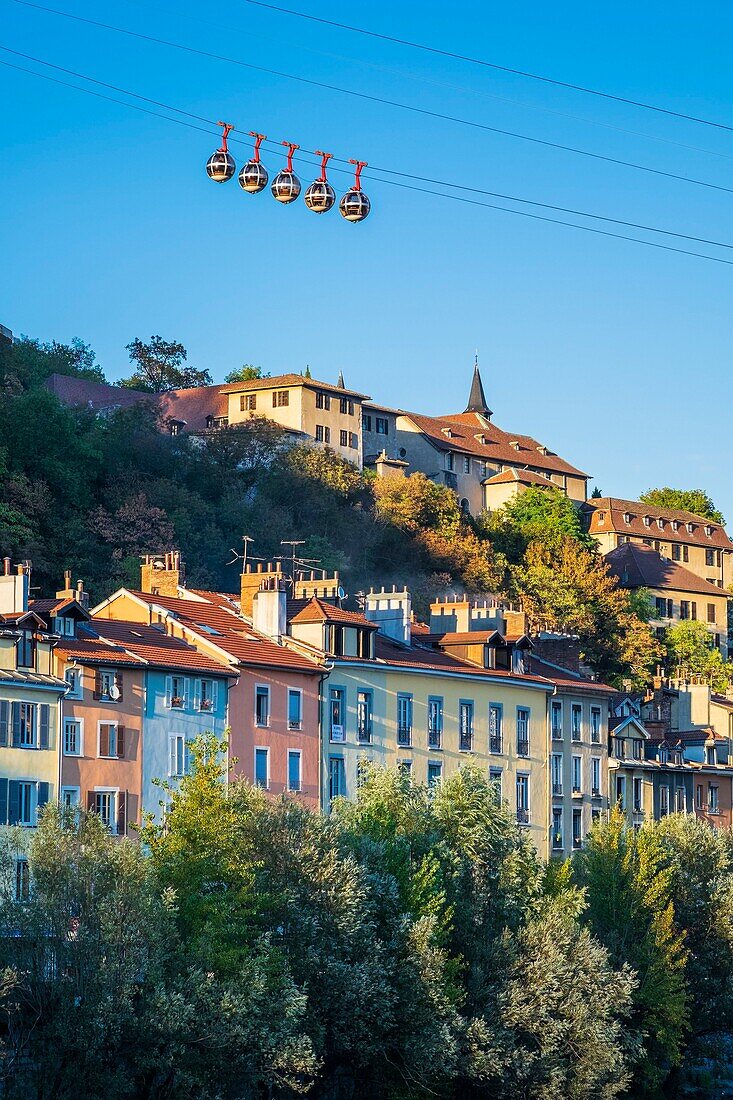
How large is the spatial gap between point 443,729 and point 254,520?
39.2 meters

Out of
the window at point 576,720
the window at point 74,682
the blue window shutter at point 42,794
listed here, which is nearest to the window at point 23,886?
the blue window shutter at point 42,794

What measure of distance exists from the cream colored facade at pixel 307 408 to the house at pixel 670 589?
2113 centimetres

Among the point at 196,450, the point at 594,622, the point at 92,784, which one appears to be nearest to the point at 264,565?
the point at 196,450

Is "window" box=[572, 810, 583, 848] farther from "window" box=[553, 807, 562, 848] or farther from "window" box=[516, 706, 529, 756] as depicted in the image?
"window" box=[516, 706, 529, 756]

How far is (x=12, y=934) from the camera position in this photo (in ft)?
160

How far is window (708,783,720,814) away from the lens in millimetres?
93688

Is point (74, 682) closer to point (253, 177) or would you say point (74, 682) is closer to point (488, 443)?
point (253, 177)

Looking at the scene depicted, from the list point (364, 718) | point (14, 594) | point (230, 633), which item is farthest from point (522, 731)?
point (14, 594)

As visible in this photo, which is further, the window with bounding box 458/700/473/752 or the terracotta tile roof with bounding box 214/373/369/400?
the terracotta tile roof with bounding box 214/373/369/400

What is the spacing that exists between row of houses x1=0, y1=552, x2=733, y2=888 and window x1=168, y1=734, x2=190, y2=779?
69 millimetres

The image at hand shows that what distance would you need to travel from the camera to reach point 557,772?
8369cm

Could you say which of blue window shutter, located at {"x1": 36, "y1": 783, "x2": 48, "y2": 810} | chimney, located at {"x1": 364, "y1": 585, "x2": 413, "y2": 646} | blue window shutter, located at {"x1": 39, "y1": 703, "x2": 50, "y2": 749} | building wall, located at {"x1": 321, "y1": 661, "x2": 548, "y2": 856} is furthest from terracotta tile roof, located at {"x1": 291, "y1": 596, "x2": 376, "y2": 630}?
blue window shutter, located at {"x1": 36, "y1": 783, "x2": 48, "y2": 810}

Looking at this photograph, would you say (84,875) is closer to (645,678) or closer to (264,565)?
(264,565)

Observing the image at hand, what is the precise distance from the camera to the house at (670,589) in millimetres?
141375
